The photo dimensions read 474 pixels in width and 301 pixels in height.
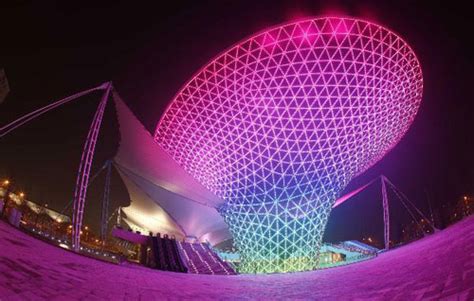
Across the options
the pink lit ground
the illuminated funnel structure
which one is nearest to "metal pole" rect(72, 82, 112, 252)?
the pink lit ground

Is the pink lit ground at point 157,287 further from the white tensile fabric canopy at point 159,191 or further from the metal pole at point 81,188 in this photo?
the white tensile fabric canopy at point 159,191

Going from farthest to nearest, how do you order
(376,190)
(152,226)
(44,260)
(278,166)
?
(376,190) < (152,226) < (278,166) < (44,260)

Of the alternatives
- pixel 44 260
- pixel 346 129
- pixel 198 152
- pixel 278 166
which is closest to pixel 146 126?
pixel 198 152

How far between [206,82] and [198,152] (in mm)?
7675

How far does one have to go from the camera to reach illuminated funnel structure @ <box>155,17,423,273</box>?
21.5 m

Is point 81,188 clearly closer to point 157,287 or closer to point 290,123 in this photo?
point 157,287

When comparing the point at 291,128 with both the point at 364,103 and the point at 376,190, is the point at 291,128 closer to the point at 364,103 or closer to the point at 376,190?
the point at 364,103

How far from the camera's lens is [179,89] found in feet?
76.2

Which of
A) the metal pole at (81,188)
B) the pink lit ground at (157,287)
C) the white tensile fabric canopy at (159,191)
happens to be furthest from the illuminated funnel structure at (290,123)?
the pink lit ground at (157,287)

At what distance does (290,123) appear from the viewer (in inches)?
1030

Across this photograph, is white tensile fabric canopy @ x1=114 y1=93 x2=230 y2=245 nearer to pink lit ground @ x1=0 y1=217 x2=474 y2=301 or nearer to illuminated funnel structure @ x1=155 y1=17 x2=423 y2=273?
illuminated funnel structure @ x1=155 y1=17 x2=423 y2=273

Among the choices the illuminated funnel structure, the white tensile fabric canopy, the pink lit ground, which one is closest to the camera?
the pink lit ground

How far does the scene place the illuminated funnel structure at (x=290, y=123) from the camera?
21469 mm

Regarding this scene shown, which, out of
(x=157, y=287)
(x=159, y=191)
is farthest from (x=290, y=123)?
(x=157, y=287)
